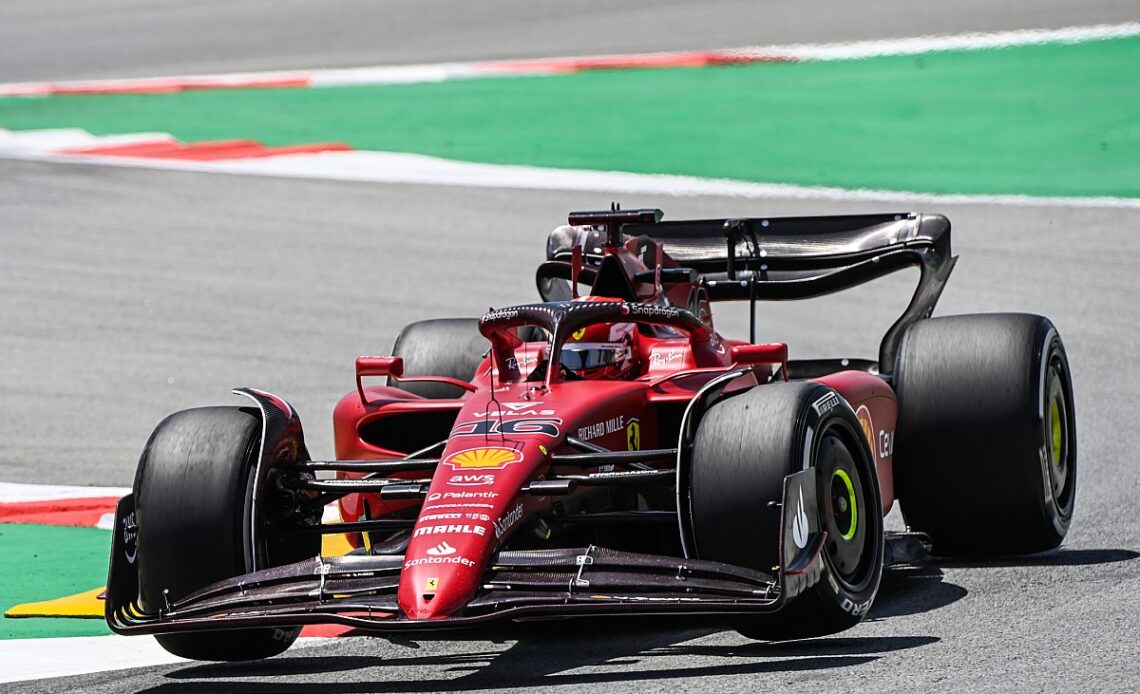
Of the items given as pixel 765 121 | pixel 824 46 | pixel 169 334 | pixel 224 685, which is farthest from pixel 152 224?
pixel 224 685

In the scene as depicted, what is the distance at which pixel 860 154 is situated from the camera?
1889 centimetres

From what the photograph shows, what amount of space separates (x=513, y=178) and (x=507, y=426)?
12.6 metres

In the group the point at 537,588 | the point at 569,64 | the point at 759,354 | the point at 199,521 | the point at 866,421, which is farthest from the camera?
the point at 569,64

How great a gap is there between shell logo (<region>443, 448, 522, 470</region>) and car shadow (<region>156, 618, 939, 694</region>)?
2.23 ft

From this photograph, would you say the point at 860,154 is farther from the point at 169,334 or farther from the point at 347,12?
the point at 347,12

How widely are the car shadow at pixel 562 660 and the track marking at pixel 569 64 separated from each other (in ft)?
54.9

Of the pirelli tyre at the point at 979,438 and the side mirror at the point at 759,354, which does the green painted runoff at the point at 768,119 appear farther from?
the side mirror at the point at 759,354

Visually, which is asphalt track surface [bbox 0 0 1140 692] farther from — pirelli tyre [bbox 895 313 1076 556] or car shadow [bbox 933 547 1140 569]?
pirelli tyre [bbox 895 313 1076 556]

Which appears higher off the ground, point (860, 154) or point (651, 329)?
point (860, 154)

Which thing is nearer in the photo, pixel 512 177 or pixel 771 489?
pixel 771 489

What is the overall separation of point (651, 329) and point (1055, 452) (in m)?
1.99

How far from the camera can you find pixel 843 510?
657 cm

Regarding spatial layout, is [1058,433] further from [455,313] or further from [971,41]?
[971,41]

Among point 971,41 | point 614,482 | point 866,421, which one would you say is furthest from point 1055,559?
point 971,41
